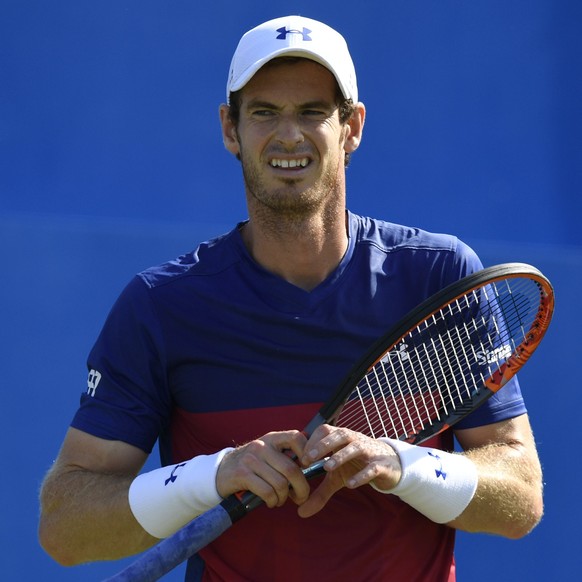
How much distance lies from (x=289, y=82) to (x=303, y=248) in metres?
0.29

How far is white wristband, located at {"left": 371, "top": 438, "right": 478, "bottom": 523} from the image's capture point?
2.04 meters

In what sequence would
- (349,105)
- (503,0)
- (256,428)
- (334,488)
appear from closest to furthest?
(334,488) → (256,428) → (349,105) → (503,0)

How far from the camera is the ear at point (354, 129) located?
244 cm

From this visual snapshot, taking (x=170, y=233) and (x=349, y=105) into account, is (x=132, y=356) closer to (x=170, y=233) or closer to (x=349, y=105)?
(x=349, y=105)

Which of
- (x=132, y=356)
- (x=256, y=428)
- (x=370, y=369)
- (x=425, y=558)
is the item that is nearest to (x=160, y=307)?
(x=132, y=356)

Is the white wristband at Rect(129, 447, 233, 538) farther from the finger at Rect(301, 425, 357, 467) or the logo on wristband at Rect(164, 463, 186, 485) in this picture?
the finger at Rect(301, 425, 357, 467)

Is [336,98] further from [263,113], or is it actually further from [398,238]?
[398,238]

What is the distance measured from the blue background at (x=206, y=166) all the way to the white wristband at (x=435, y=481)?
1073 millimetres

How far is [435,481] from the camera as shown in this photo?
2.07m

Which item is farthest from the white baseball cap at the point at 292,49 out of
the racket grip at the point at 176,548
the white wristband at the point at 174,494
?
the racket grip at the point at 176,548

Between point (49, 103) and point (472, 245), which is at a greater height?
point (49, 103)

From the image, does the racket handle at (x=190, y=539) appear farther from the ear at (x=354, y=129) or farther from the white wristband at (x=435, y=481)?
the ear at (x=354, y=129)

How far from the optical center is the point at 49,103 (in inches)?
126

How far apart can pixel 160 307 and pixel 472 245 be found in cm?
111
